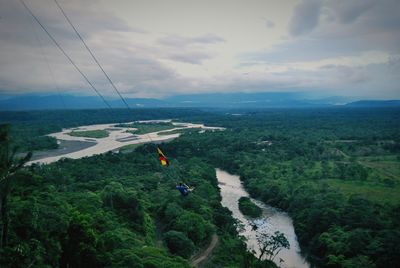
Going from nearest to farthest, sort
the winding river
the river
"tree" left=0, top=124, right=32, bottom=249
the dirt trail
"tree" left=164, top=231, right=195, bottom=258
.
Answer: "tree" left=0, top=124, right=32, bottom=249 → "tree" left=164, top=231, right=195, bottom=258 → the dirt trail → the winding river → the river

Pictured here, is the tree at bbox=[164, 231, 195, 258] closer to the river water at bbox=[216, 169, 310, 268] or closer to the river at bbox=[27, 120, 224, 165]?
the river water at bbox=[216, 169, 310, 268]

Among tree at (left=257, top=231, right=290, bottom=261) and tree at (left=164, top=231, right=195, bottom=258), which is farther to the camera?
tree at (left=257, top=231, right=290, bottom=261)

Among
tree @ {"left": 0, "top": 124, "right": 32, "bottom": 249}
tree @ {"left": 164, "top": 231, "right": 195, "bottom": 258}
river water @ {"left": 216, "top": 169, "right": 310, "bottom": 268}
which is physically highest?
tree @ {"left": 0, "top": 124, "right": 32, "bottom": 249}

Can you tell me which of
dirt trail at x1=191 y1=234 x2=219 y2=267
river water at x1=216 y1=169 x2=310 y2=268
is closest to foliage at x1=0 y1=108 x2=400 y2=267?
dirt trail at x1=191 y1=234 x2=219 y2=267

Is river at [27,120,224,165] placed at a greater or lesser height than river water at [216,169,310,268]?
greater

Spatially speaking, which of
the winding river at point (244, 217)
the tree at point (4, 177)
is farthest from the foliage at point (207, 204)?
the winding river at point (244, 217)

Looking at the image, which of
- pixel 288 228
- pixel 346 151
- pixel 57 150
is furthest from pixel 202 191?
pixel 57 150
